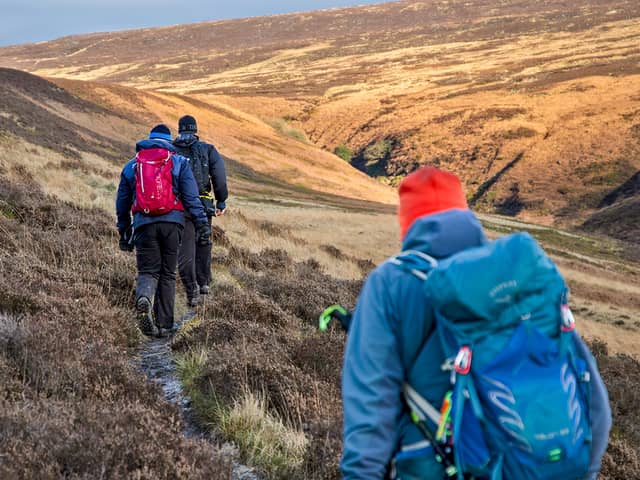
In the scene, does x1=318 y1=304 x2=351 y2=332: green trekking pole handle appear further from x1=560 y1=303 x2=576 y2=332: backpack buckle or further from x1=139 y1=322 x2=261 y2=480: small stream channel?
x1=139 y1=322 x2=261 y2=480: small stream channel

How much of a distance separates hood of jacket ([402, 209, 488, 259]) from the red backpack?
172 inches

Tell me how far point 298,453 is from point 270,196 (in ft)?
92.7

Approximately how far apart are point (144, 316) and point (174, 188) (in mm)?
1248

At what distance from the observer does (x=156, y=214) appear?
609 cm

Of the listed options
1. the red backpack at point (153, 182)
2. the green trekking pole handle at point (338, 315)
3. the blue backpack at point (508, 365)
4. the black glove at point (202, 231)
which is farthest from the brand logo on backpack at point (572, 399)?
the black glove at point (202, 231)

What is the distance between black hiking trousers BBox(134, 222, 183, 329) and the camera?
20.4 feet

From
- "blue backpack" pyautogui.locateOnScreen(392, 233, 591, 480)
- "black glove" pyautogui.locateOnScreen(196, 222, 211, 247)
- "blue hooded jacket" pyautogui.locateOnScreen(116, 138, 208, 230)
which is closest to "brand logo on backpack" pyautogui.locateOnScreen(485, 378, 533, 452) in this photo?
"blue backpack" pyautogui.locateOnScreen(392, 233, 591, 480)

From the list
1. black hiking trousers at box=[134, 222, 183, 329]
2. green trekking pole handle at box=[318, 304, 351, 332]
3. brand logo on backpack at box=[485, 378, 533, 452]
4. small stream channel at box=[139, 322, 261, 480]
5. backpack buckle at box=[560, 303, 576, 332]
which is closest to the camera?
brand logo on backpack at box=[485, 378, 533, 452]

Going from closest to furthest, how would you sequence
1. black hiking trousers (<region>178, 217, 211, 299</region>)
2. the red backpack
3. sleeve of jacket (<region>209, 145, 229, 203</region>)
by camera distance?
the red backpack < black hiking trousers (<region>178, 217, 211, 299</region>) < sleeve of jacket (<region>209, 145, 229, 203</region>)

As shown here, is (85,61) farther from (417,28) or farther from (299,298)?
(299,298)

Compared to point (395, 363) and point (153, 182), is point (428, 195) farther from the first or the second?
point (153, 182)

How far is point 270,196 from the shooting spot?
31.7m

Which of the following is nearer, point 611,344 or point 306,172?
point 611,344

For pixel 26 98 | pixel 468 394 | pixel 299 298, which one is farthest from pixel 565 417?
pixel 26 98
